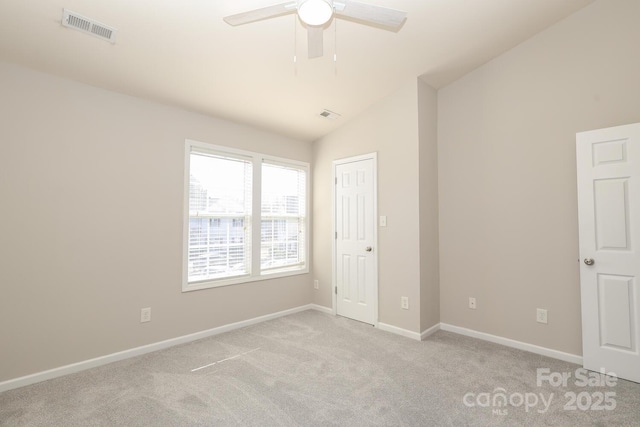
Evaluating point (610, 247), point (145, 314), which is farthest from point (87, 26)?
point (610, 247)

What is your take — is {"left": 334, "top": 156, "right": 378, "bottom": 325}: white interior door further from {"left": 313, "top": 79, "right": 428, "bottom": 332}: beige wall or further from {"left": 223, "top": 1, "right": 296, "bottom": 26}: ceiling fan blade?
{"left": 223, "top": 1, "right": 296, "bottom": 26}: ceiling fan blade

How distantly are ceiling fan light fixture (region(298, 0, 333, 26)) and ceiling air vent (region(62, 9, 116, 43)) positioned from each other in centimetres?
151

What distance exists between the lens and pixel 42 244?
257cm

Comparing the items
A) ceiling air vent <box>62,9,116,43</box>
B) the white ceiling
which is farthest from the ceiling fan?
ceiling air vent <box>62,9,116,43</box>

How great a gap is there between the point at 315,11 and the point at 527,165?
8.69ft

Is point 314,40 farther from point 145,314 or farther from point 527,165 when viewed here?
point 145,314

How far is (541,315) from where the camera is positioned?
307 cm

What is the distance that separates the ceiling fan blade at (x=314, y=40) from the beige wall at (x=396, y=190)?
172 cm

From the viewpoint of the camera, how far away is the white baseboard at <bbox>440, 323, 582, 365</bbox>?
9.48 ft

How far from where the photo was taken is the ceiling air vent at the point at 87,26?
2.10 metres

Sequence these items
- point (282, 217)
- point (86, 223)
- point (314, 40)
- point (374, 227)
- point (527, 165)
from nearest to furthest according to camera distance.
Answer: point (314, 40), point (86, 223), point (527, 165), point (374, 227), point (282, 217)

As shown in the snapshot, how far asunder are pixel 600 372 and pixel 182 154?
4312 mm

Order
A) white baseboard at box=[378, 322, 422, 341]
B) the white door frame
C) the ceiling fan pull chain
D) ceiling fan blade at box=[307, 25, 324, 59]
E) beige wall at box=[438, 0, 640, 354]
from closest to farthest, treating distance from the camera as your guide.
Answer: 1. ceiling fan blade at box=[307, 25, 324, 59]
2. the ceiling fan pull chain
3. beige wall at box=[438, 0, 640, 354]
4. white baseboard at box=[378, 322, 422, 341]
5. the white door frame

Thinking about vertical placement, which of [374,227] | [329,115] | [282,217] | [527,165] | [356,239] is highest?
[329,115]
